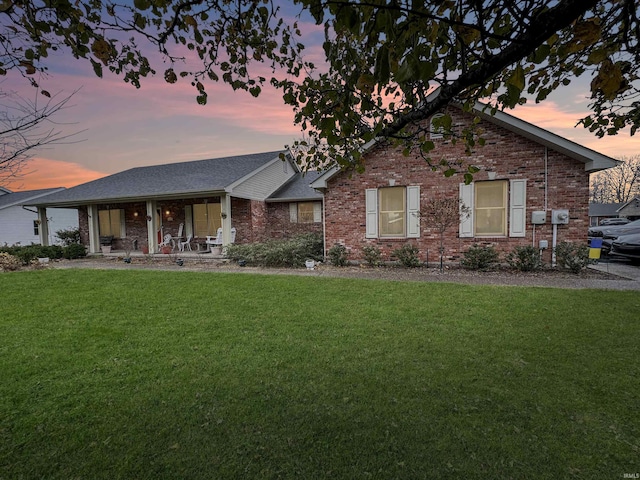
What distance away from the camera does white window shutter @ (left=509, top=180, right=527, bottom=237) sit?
375 inches

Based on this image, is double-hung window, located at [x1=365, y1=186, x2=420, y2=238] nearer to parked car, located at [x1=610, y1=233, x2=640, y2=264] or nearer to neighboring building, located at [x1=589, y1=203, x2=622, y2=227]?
parked car, located at [x1=610, y1=233, x2=640, y2=264]

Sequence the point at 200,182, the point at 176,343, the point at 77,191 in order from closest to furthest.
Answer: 1. the point at 176,343
2. the point at 200,182
3. the point at 77,191

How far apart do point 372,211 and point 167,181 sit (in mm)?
10691

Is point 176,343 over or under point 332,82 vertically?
under

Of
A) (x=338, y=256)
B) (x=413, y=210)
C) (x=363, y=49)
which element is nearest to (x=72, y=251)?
(x=338, y=256)

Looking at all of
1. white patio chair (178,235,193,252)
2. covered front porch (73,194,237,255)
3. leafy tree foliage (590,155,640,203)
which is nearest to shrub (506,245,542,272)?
covered front porch (73,194,237,255)

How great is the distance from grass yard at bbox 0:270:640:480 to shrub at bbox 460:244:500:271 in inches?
137

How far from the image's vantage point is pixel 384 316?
5246 millimetres

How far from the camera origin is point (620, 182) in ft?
147

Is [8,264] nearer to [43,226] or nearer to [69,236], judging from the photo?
[69,236]

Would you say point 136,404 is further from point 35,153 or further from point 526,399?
point 526,399

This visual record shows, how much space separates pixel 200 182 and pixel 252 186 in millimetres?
2335

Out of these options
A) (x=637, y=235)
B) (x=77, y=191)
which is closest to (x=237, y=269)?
(x=77, y=191)

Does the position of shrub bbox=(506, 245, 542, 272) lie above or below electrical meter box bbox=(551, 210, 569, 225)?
below
